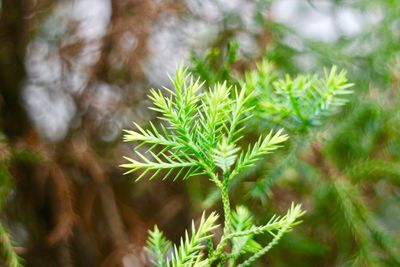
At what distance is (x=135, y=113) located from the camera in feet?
2.93

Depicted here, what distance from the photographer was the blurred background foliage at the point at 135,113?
0.72 m

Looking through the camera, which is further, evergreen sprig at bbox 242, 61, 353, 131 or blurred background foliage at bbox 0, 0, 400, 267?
blurred background foliage at bbox 0, 0, 400, 267

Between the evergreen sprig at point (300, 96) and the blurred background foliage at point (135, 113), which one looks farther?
the blurred background foliage at point (135, 113)

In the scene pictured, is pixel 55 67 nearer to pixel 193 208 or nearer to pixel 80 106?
pixel 80 106

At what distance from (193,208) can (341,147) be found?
273 mm

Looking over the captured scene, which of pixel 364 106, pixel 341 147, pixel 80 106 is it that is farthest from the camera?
pixel 80 106

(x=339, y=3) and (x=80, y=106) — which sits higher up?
(x=339, y=3)

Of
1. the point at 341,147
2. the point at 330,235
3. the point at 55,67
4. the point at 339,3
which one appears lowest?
the point at 330,235

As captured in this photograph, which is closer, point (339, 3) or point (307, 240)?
point (307, 240)

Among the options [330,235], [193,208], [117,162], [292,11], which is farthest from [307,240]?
[292,11]

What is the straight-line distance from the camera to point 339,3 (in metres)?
0.85

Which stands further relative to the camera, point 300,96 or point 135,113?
point 135,113

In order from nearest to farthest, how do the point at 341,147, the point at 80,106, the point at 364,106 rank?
1. the point at 364,106
2. the point at 341,147
3. the point at 80,106

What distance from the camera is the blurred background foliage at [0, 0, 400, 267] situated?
2.37ft
